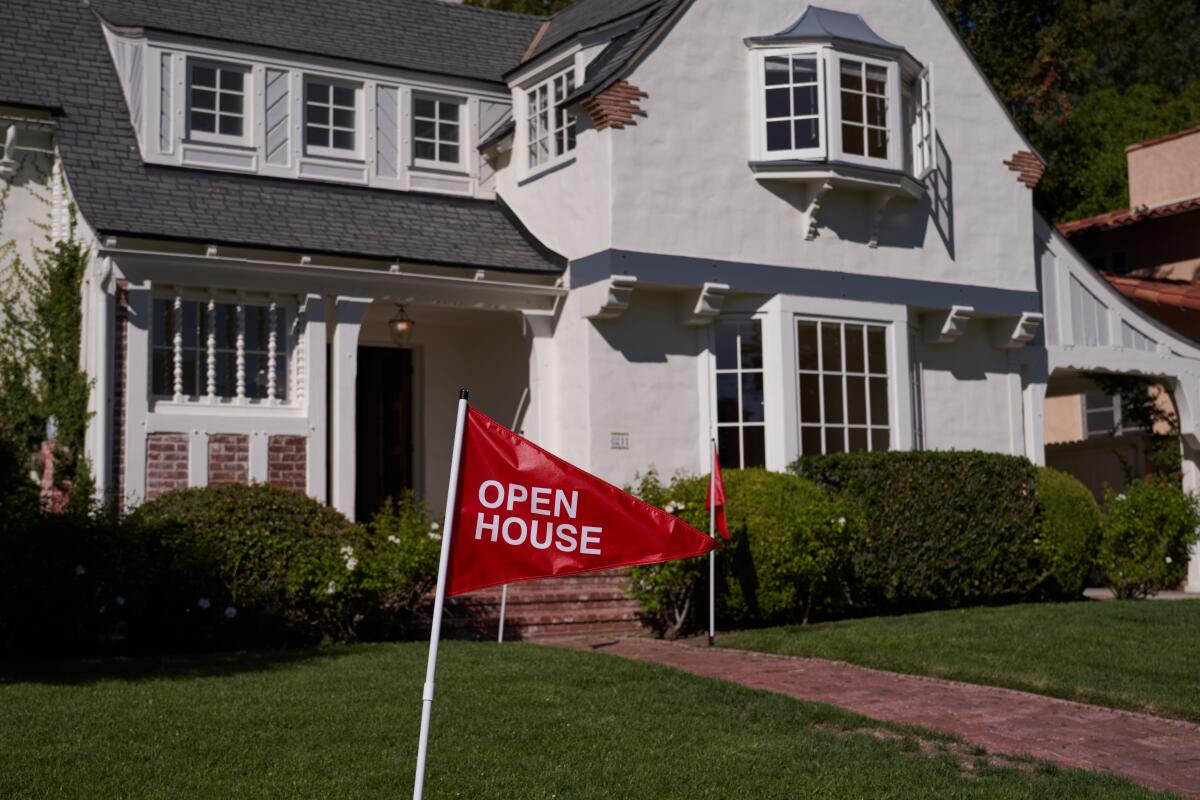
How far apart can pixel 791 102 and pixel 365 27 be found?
18.1 feet

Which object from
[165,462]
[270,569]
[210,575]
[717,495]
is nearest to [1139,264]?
[717,495]

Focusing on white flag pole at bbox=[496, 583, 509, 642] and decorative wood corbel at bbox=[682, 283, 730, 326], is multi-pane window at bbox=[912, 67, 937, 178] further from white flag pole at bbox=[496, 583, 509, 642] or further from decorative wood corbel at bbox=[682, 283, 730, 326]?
white flag pole at bbox=[496, 583, 509, 642]

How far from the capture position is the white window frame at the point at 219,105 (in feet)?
54.0

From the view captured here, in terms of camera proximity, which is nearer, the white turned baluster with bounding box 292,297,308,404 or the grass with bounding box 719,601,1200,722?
the grass with bounding box 719,601,1200,722

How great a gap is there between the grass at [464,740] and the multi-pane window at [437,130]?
9.07 m

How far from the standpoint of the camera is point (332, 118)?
17500 millimetres

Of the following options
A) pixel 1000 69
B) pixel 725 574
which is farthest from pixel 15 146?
pixel 1000 69

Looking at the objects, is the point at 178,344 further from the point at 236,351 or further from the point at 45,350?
the point at 45,350

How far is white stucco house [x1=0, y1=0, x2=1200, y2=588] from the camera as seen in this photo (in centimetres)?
1520

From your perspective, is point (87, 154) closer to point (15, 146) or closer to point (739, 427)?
point (15, 146)

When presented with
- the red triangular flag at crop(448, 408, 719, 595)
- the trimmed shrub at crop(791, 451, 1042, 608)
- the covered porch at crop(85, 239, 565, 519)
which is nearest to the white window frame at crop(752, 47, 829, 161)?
the covered porch at crop(85, 239, 565, 519)

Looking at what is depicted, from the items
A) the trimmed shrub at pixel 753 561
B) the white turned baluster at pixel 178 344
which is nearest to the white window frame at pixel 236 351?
the white turned baluster at pixel 178 344

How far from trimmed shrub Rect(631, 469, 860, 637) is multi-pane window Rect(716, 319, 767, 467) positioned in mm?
2369

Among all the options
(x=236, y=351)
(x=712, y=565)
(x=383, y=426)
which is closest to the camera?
(x=712, y=565)
